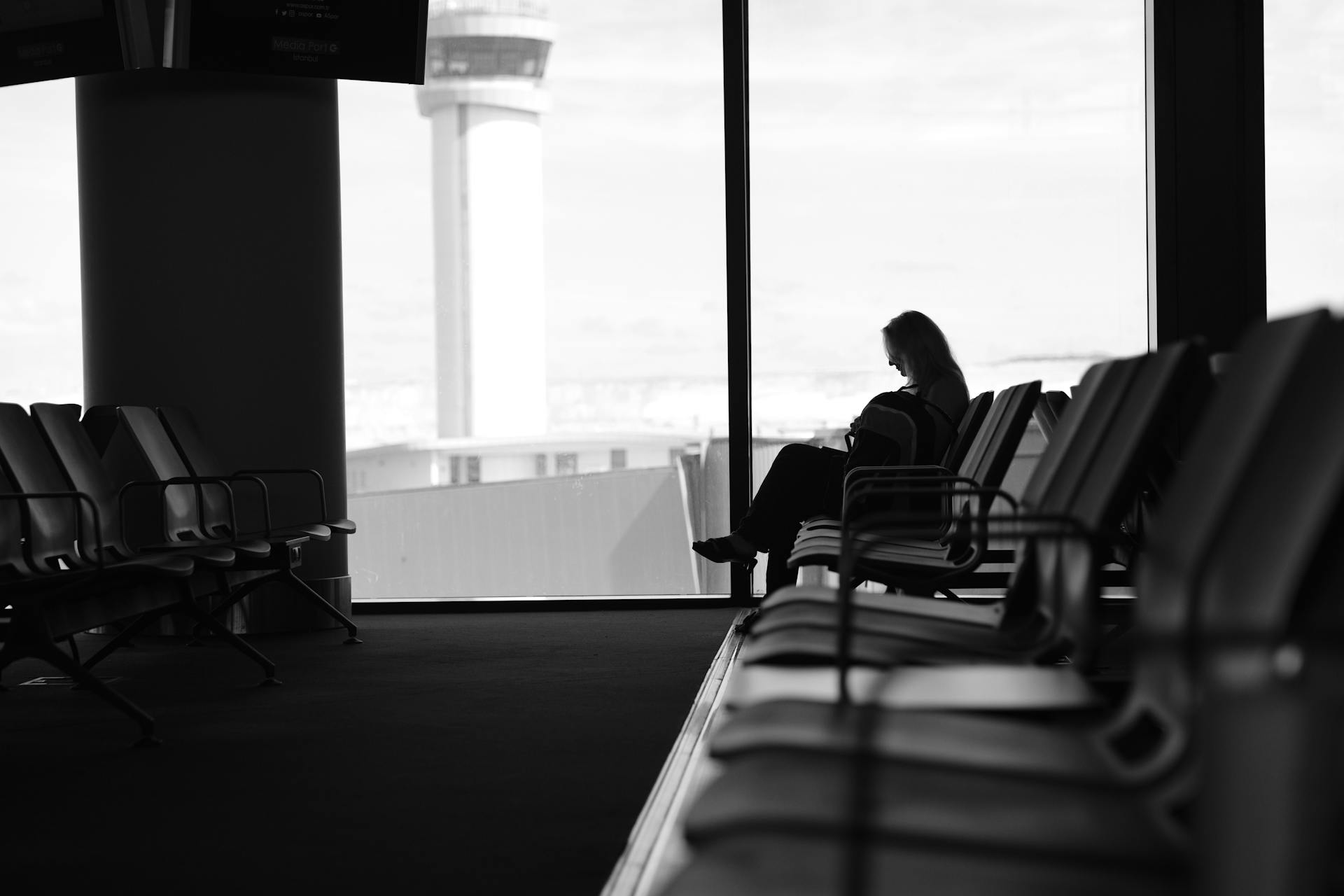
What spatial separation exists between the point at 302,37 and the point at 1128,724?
15.8 ft

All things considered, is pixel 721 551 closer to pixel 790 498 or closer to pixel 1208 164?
pixel 790 498

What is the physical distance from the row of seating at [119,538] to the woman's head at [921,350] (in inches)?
87.3

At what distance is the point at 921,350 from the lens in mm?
4699

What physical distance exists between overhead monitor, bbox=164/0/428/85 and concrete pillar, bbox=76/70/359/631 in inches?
4.5

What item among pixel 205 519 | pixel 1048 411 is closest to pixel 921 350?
pixel 1048 411

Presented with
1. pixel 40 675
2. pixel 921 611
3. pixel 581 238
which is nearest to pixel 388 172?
pixel 581 238

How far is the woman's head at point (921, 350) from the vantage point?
4.68m

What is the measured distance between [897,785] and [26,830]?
2012 millimetres

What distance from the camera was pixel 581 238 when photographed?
5961 millimetres

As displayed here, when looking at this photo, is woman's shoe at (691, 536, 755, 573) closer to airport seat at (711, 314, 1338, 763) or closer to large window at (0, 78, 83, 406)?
airport seat at (711, 314, 1338, 763)

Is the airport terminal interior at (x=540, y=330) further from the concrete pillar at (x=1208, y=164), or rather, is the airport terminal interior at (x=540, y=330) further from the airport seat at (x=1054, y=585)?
the airport seat at (x=1054, y=585)

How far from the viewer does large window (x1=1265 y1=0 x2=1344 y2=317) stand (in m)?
5.83

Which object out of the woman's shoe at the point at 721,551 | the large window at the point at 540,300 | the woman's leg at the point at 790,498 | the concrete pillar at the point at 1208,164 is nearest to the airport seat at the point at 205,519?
the large window at the point at 540,300

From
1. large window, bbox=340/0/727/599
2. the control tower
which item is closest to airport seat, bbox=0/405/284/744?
large window, bbox=340/0/727/599
